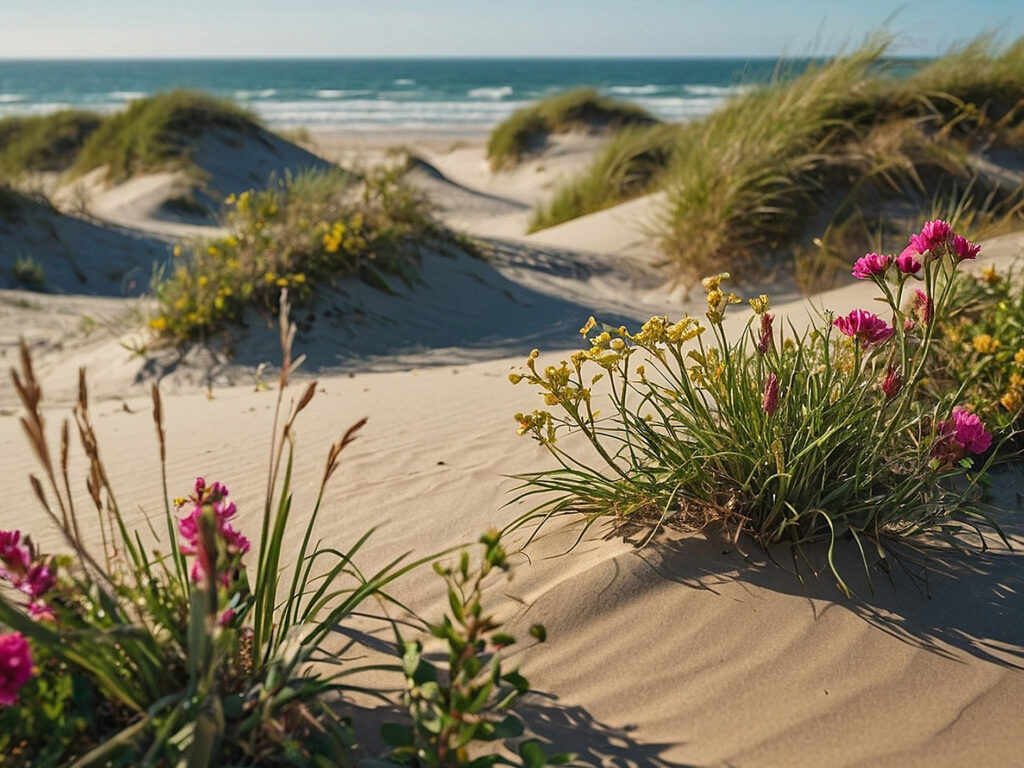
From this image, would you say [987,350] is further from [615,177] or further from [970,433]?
[615,177]

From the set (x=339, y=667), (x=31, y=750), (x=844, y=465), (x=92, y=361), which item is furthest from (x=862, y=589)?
(x=92, y=361)

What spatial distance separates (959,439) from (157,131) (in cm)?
1449

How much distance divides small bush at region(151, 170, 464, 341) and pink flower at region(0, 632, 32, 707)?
5.16 m

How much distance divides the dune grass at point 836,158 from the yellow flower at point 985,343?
14.4ft

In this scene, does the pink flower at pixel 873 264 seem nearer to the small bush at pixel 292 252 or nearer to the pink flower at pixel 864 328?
the pink flower at pixel 864 328

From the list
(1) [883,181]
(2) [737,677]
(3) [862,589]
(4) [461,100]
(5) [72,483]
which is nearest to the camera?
(2) [737,677]

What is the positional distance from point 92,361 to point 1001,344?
578 cm

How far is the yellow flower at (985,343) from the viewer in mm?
3465

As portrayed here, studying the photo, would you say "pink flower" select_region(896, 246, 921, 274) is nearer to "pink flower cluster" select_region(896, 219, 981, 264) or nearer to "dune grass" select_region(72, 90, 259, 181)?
"pink flower cluster" select_region(896, 219, 981, 264)

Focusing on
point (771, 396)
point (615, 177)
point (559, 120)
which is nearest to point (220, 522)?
point (771, 396)

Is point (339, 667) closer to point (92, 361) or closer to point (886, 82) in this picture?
point (92, 361)

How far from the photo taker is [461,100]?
52.1 meters

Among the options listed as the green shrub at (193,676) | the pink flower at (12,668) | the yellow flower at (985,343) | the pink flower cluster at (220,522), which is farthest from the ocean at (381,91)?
the pink flower at (12,668)

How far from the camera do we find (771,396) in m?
2.46
